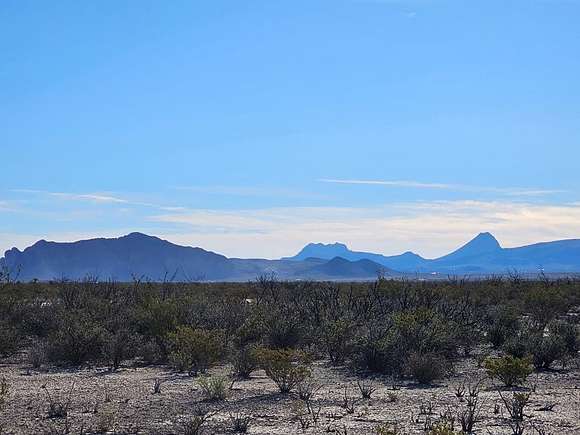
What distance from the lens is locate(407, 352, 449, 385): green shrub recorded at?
1648 centimetres

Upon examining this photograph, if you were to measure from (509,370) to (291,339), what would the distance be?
729cm

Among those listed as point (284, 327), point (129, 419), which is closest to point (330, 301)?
point (284, 327)

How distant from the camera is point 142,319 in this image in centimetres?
2258

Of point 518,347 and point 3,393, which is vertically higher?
point 518,347

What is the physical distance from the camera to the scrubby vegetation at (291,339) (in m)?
16.0

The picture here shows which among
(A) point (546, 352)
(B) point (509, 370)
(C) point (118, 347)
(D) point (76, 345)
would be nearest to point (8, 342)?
(D) point (76, 345)

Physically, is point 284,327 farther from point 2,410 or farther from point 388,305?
point 2,410

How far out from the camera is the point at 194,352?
17984mm

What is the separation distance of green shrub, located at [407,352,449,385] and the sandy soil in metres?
0.25

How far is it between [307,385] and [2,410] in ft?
19.0

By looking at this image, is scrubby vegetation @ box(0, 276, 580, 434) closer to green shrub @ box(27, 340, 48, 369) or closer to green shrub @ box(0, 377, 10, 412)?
green shrub @ box(27, 340, 48, 369)

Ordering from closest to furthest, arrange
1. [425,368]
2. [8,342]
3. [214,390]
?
[214,390] → [425,368] → [8,342]

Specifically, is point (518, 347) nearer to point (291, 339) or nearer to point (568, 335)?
point (568, 335)

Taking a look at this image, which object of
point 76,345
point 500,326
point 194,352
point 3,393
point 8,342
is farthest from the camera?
point 500,326
